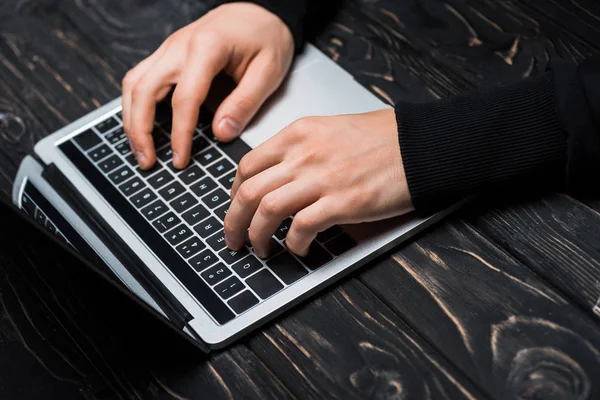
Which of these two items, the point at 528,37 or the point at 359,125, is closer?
the point at 359,125

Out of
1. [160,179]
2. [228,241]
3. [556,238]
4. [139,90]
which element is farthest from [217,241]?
[556,238]

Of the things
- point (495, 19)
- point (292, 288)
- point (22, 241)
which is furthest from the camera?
point (495, 19)

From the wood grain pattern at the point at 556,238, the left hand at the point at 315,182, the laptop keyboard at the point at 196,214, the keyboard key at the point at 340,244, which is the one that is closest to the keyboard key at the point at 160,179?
the laptop keyboard at the point at 196,214

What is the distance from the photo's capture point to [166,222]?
29.8 inches

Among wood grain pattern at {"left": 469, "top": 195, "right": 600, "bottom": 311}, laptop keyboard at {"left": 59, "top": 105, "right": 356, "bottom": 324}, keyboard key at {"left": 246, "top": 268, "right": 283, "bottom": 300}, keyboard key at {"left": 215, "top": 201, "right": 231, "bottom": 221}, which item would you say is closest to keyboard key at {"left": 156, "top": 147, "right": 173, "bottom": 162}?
laptop keyboard at {"left": 59, "top": 105, "right": 356, "bottom": 324}

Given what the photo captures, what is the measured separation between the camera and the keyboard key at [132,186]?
2.64 ft

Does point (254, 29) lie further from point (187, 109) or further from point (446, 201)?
point (446, 201)

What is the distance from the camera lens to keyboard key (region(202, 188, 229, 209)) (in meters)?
0.76

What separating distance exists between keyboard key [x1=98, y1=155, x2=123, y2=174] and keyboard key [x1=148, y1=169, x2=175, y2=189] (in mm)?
53

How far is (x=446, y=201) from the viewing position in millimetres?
704

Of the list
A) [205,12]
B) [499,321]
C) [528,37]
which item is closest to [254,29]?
[205,12]

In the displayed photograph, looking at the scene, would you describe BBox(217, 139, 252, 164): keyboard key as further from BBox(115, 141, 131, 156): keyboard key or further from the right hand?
BBox(115, 141, 131, 156): keyboard key

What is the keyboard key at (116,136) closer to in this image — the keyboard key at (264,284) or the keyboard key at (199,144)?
the keyboard key at (199,144)

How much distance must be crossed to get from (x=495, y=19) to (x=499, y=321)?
1.43ft
